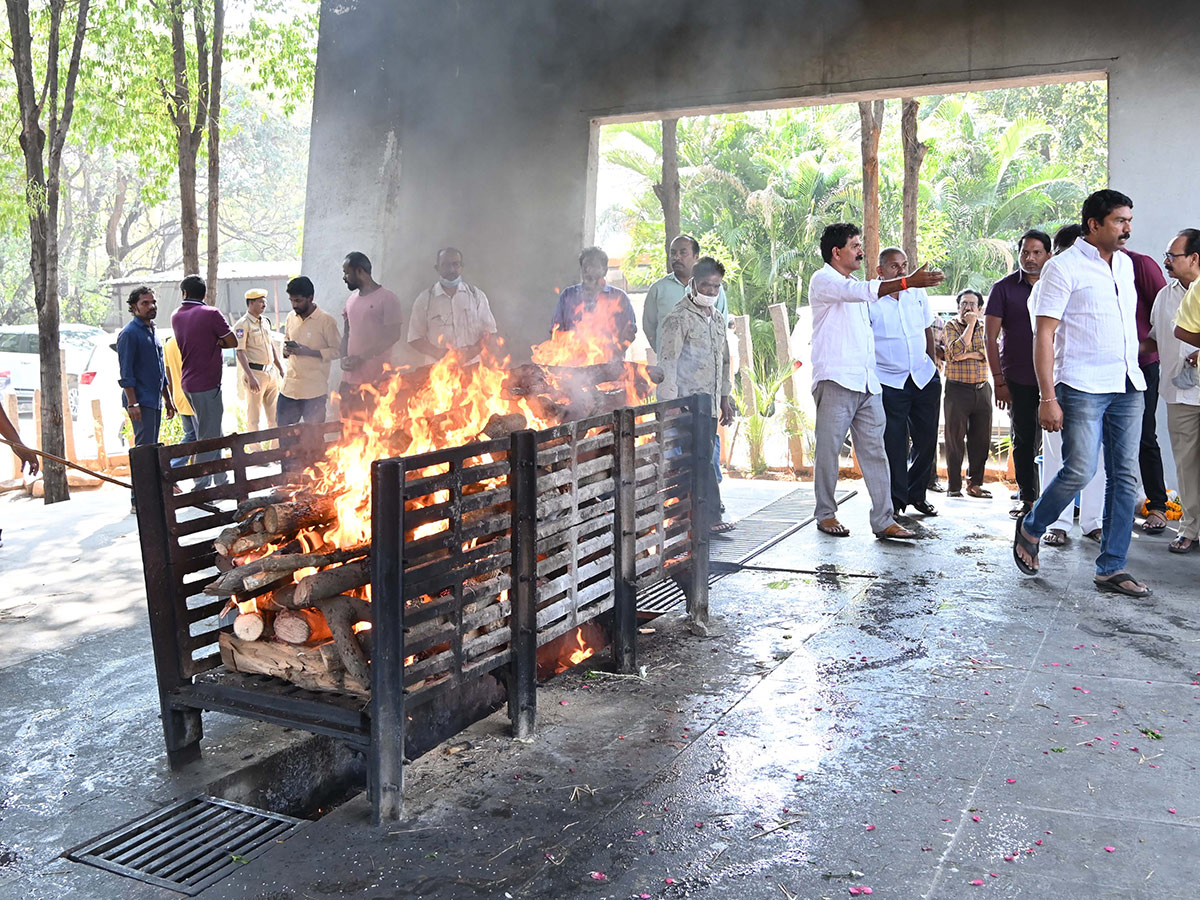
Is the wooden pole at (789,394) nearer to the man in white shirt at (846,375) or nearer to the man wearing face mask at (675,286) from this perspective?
the man wearing face mask at (675,286)

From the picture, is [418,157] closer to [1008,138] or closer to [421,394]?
[421,394]

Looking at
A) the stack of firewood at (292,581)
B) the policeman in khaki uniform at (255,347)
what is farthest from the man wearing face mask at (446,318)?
the stack of firewood at (292,581)

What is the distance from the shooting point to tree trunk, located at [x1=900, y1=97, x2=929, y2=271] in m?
13.2

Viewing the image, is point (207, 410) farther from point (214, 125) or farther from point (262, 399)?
point (214, 125)

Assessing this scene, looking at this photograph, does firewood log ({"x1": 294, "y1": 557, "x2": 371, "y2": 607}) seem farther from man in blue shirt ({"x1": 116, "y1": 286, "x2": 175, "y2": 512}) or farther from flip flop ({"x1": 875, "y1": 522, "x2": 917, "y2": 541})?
man in blue shirt ({"x1": 116, "y1": 286, "x2": 175, "y2": 512})

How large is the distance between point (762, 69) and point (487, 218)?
2662 mm

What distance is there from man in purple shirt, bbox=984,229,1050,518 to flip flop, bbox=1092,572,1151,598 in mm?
1869

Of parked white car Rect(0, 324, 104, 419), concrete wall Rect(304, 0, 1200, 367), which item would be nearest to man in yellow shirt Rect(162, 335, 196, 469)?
concrete wall Rect(304, 0, 1200, 367)

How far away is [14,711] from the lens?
445 centimetres

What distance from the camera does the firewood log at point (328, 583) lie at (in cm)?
371

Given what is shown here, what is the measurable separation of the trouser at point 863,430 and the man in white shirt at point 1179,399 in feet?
5.98

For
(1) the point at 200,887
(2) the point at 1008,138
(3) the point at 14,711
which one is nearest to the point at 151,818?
(1) the point at 200,887

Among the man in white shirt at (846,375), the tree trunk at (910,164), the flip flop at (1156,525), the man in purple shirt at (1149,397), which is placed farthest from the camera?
the tree trunk at (910,164)

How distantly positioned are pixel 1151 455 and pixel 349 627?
20.0 feet
